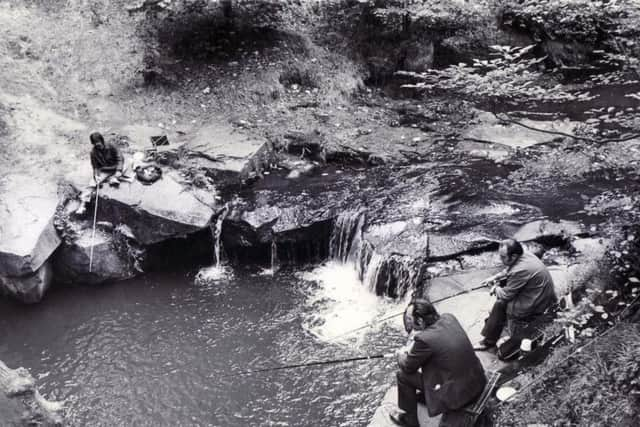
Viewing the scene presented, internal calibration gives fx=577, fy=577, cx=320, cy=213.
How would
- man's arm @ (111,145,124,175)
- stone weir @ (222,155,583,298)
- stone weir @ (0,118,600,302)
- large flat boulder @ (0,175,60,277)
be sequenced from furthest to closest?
man's arm @ (111,145,124,175), large flat boulder @ (0,175,60,277), stone weir @ (0,118,600,302), stone weir @ (222,155,583,298)

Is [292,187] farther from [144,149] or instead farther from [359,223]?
[144,149]

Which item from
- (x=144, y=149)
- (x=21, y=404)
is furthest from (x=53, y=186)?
(x=21, y=404)

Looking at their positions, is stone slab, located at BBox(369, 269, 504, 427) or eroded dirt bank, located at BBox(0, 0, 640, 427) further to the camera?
eroded dirt bank, located at BBox(0, 0, 640, 427)

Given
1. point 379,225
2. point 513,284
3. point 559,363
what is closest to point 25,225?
point 379,225

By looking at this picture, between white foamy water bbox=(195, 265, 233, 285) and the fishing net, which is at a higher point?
the fishing net

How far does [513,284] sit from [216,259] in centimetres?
685

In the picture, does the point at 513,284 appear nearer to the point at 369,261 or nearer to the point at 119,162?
the point at 369,261

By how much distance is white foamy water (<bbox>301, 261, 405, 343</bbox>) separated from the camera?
9828 millimetres

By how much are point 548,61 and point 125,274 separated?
12974 mm

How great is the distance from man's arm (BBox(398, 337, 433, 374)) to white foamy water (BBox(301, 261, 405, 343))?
11.7 ft

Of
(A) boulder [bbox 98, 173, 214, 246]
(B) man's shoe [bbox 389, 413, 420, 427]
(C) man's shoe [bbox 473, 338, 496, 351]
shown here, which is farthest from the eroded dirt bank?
(B) man's shoe [bbox 389, 413, 420, 427]

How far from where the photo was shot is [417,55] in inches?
647

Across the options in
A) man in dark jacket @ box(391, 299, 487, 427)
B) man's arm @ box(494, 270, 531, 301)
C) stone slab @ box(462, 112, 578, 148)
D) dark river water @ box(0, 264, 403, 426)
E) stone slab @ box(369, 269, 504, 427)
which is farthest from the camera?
stone slab @ box(462, 112, 578, 148)

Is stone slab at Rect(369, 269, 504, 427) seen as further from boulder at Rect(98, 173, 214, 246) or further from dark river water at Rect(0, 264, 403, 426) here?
boulder at Rect(98, 173, 214, 246)
